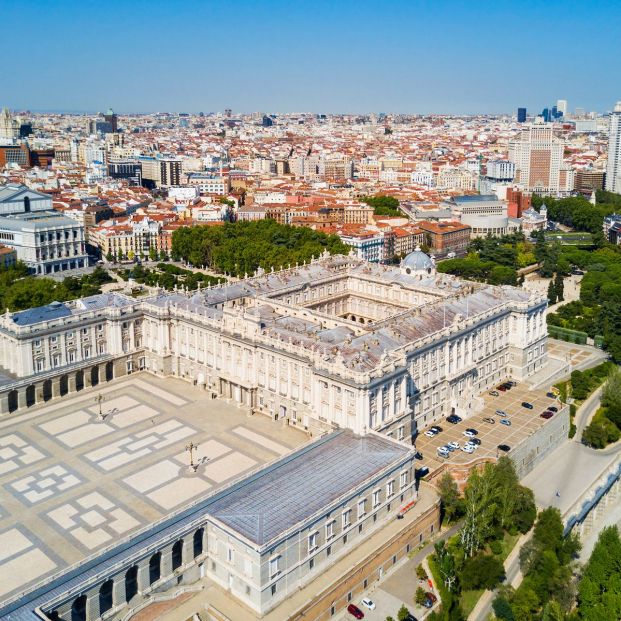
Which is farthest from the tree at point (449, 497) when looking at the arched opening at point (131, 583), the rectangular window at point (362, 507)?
the arched opening at point (131, 583)

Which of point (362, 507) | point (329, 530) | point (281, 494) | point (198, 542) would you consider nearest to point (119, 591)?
point (198, 542)

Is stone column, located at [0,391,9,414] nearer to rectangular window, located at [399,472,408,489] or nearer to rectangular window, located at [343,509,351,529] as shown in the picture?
rectangular window, located at [343,509,351,529]

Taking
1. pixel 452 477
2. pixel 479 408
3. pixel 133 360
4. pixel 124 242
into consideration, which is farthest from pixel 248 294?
pixel 124 242

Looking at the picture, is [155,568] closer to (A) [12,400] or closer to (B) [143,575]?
(B) [143,575]

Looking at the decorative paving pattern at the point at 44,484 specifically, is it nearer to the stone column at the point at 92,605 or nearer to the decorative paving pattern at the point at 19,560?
the decorative paving pattern at the point at 19,560

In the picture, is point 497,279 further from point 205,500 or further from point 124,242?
point 205,500

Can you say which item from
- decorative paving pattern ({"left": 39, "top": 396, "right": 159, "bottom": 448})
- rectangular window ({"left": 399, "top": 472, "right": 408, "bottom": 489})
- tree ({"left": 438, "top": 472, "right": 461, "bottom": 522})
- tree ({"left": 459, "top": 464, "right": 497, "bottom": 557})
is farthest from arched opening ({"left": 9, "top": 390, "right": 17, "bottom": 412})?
tree ({"left": 459, "top": 464, "right": 497, "bottom": 557})
